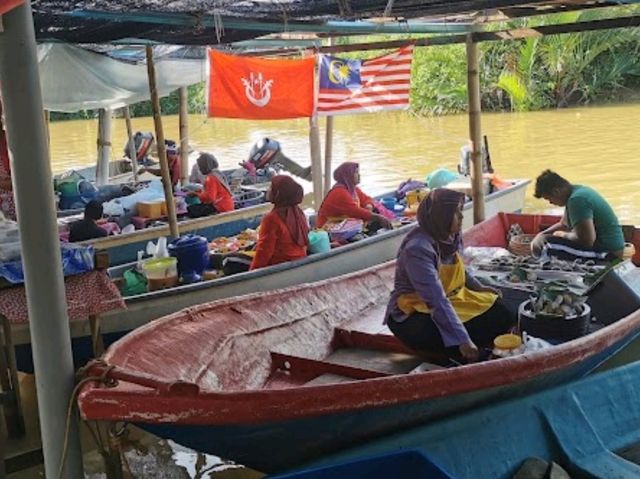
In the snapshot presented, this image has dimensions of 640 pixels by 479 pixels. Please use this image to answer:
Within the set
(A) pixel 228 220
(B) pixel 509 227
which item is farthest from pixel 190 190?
(B) pixel 509 227

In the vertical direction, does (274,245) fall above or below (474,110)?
below

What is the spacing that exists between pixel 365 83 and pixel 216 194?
7.97 feet

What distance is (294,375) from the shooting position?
4.60 metres

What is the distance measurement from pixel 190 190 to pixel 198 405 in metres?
7.21

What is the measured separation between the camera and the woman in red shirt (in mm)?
9422

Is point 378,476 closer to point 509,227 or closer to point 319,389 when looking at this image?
point 319,389

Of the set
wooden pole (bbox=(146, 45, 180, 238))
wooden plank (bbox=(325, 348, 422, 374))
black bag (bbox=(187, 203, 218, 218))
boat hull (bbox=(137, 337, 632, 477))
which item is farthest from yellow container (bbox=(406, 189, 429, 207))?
boat hull (bbox=(137, 337, 632, 477))

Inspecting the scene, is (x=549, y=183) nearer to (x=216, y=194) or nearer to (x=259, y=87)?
(x=259, y=87)

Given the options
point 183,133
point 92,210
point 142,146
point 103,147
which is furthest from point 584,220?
point 142,146

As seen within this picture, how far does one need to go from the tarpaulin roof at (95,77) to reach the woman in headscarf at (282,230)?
2.62m

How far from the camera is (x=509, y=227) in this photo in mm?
7363

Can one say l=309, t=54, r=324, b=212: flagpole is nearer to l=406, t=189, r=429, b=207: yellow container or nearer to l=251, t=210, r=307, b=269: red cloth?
l=406, t=189, r=429, b=207: yellow container

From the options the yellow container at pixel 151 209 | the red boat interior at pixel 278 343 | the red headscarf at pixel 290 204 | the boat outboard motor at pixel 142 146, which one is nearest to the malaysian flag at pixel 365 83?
the red headscarf at pixel 290 204

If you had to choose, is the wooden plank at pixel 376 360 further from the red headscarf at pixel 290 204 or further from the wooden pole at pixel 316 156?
the wooden pole at pixel 316 156
